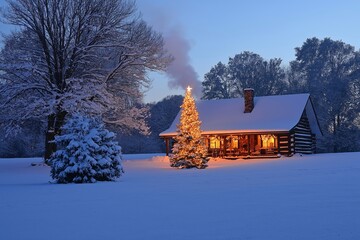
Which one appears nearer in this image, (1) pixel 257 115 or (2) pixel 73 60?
(2) pixel 73 60

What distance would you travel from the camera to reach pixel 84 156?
19.2m

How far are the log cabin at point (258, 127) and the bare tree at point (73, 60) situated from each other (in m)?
7.74

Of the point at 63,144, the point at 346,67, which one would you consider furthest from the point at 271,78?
the point at 63,144

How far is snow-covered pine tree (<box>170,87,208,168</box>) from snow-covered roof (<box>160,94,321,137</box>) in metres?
Result: 8.78

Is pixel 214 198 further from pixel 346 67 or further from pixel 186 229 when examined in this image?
pixel 346 67

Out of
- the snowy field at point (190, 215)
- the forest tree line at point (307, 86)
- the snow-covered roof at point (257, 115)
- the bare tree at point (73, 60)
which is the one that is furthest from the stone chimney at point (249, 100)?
the snowy field at point (190, 215)

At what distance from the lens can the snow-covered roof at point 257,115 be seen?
37469mm

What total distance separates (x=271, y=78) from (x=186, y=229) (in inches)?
2212

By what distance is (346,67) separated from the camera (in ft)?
180

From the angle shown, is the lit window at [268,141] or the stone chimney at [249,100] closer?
the lit window at [268,141]

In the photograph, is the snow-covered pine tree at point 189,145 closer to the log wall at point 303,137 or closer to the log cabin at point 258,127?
the log cabin at point 258,127

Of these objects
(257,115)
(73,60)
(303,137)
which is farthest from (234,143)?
(73,60)

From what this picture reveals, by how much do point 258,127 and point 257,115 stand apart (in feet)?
9.06

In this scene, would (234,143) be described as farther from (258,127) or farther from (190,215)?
(190,215)
